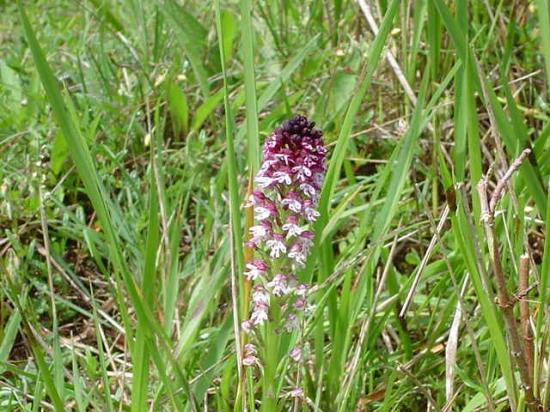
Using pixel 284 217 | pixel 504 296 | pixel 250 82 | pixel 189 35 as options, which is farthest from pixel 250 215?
pixel 189 35

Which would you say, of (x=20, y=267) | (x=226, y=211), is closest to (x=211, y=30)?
(x=226, y=211)

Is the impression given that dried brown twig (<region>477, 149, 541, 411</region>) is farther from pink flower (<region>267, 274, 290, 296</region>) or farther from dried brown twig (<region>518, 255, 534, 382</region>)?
pink flower (<region>267, 274, 290, 296</region>)

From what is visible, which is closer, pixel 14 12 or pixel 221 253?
pixel 221 253

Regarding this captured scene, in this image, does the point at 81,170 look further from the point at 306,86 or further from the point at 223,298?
the point at 306,86

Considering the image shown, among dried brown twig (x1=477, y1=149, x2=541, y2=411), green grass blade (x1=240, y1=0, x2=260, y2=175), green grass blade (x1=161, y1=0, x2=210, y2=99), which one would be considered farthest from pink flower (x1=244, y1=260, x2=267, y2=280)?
green grass blade (x1=161, y1=0, x2=210, y2=99)

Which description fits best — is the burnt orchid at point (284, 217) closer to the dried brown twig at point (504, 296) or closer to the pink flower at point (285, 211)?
the pink flower at point (285, 211)

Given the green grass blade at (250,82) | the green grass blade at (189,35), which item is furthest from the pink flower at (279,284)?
the green grass blade at (189,35)

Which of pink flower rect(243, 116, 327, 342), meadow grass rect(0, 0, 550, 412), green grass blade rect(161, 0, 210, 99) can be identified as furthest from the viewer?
green grass blade rect(161, 0, 210, 99)
